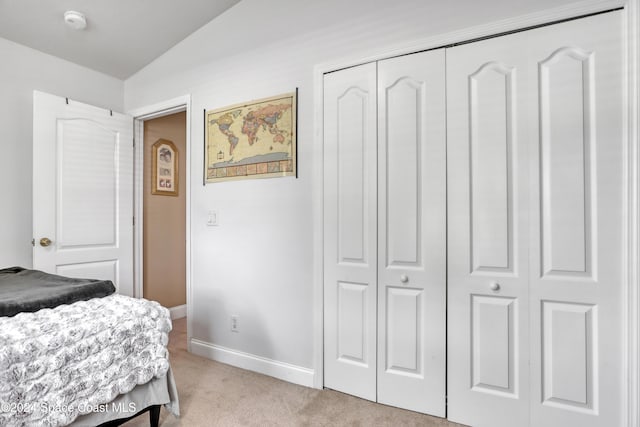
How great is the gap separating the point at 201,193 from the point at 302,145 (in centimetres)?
101

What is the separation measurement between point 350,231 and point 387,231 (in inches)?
9.3

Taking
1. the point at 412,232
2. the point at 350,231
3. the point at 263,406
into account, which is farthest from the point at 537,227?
the point at 263,406

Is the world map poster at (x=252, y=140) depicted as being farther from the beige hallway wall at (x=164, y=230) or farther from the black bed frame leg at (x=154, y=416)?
the black bed frame leg at (x=154, y=416)

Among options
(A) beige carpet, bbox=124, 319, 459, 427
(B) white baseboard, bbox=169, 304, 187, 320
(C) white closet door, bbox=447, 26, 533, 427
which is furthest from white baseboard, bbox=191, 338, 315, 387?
(B) white baseboard, bbox=169, 304, 187, 320

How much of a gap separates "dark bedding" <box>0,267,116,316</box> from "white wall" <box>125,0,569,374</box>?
1.00 m

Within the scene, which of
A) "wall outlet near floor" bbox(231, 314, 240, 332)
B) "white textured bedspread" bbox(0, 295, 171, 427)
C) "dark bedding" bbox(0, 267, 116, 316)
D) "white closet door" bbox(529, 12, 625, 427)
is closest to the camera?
"white textured bedspread" bbox(0, 295, 171, 427)

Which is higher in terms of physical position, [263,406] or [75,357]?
[75,357]

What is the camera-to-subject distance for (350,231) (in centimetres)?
216

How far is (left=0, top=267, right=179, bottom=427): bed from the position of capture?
1.23 m

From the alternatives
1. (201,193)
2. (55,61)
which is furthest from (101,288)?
(55,61)

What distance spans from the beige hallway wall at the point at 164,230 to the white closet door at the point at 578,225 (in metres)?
3.34

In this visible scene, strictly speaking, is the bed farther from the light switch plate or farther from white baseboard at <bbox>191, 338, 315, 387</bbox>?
the light switch plate

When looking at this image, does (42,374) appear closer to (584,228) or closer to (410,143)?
(410,143)

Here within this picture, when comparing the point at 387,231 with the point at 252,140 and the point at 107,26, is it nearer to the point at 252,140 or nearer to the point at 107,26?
the point at 252,140
